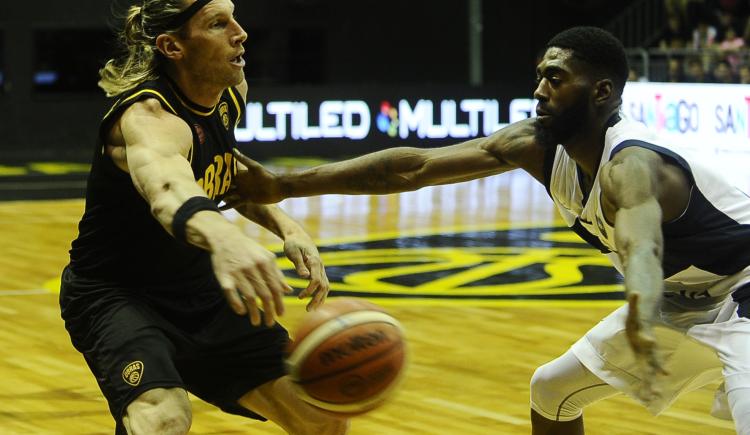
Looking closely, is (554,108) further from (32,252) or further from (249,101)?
(249,101)

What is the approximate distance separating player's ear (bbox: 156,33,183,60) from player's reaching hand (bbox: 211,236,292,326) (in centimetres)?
113

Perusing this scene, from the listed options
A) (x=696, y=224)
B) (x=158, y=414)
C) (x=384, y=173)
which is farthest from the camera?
(x=384, y=173)

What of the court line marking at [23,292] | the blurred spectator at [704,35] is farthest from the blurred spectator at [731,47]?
the court line marking at [23,292]

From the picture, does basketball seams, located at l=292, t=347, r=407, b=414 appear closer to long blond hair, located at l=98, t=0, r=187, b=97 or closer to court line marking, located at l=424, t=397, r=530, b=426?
long blond hair, located at l=98, t=0, r=187, b=97

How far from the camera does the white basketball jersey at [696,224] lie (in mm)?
3758

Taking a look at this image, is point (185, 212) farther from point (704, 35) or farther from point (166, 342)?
point (704, 35)

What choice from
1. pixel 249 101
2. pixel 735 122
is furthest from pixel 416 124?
pixel 735 122

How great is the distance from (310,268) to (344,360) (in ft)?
1.92

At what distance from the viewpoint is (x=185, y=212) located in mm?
3264

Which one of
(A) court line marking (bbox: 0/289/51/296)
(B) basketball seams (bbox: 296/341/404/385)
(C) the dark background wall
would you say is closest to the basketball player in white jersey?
(B) basketball seams (bbox: 296/341/404/385)

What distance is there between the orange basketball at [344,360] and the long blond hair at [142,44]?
94 centimetres

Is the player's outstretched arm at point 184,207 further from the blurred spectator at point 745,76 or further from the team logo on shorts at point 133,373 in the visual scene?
the blurred spectator at point 745,76

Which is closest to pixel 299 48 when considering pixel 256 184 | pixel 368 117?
pixel 368 117

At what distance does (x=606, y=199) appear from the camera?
3.63 m
